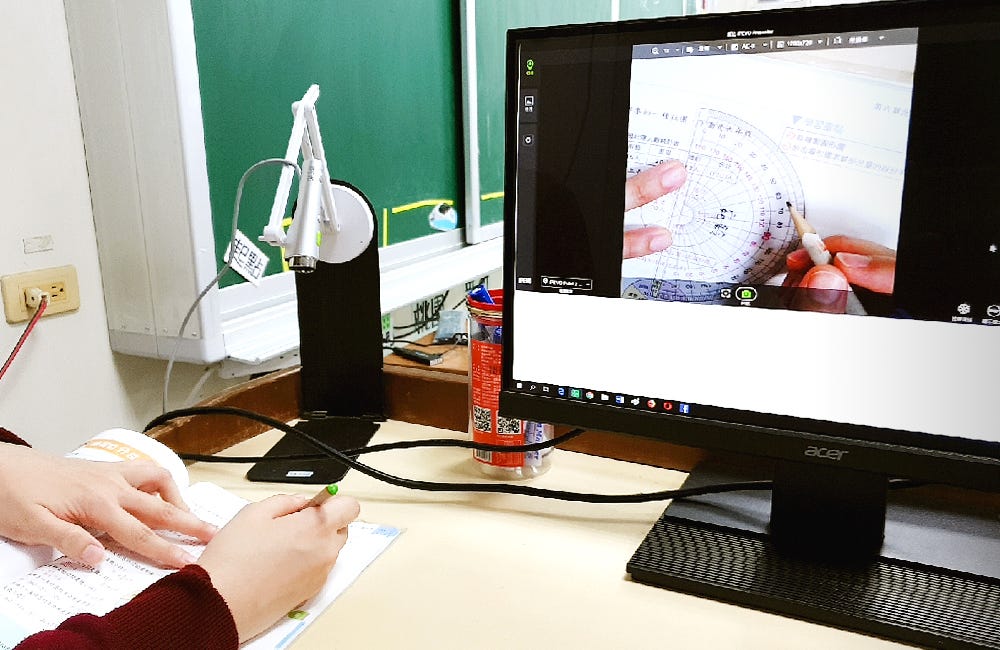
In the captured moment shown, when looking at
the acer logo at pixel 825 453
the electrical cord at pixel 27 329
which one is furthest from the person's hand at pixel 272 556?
the electrical cord at pixel 27 329

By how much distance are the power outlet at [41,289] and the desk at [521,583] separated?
38 cm

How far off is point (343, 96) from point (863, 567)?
4.26ft

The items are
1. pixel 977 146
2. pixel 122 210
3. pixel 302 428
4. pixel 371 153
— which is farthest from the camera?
pixel 371 153

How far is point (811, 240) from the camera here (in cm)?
60

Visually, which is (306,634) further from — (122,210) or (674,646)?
(122,210)

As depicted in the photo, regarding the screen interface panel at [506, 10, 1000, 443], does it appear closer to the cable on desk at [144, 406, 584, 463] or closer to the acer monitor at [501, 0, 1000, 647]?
the acer monitor at [501, 0, 1000, 647]

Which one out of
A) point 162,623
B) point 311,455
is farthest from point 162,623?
point 311,455

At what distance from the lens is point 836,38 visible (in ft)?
1.90

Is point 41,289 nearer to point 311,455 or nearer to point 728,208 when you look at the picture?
point 311,455

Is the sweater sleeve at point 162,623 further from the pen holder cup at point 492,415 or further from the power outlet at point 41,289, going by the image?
the power outlet at point 41,289

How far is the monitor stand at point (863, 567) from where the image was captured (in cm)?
57

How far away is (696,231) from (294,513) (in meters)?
0.42

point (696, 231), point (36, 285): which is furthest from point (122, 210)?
Result: point (696, 231)

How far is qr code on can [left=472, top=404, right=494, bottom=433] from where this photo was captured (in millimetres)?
836
